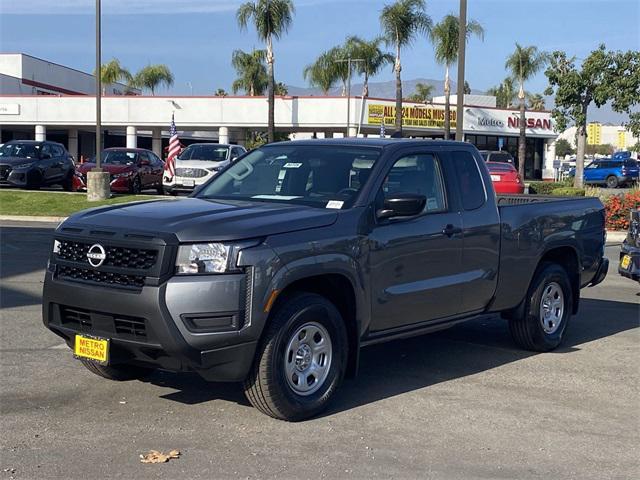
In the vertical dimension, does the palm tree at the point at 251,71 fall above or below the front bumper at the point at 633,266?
above

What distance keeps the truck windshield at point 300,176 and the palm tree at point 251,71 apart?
6674 centimetres

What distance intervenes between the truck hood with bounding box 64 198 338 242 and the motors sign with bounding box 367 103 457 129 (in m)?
46.5

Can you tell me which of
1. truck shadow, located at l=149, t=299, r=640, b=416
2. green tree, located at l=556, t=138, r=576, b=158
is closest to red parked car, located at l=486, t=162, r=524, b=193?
truck shadow, located at l=149, t=299, r=640, b=416

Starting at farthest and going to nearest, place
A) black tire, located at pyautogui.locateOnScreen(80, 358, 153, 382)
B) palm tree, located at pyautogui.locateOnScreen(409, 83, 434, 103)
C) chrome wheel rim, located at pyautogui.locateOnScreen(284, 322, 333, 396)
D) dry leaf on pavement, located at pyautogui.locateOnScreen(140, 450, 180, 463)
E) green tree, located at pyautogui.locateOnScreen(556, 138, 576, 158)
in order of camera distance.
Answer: green tree, located at pyautogui.locateOnScreen(556, 138, 576, 158) < palm tree, located at pyautogui.locateOnScreen(409, 83, 434, 103) < black tire, located at pyautogui.locateOnScreen(80, 358, 153, 382) < chrome wheel rim, located at pyautogui.locateOnScreen(284, 322, 333, 396) < dry leaf on pavement, located at pyautogui.locateOnScreen(140, 450, 180, 463)

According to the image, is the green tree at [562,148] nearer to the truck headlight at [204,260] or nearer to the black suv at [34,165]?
the black suv at [34,165]

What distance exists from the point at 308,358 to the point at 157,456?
132cm

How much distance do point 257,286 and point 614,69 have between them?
3886 centimetres

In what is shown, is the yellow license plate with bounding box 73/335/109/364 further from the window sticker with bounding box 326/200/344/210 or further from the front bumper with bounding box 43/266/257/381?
the window sticker with bounding box 326/200/344/210

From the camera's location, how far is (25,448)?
5121 millimetres

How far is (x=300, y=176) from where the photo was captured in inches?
263

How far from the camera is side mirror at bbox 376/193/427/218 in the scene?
616 cm

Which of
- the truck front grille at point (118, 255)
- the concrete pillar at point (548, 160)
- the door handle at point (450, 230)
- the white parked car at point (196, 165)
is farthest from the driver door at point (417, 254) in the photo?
the concrete pillar at point (548, 160)

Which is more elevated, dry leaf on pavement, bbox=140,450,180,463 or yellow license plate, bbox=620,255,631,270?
yellow license plate, bbox=620,255,631,270

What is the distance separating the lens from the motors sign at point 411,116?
173ft
